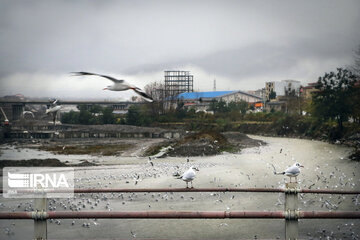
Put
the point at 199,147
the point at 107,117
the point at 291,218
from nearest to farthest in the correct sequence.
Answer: the point at 291,218 < the point at 199,147 < the point at 107,117

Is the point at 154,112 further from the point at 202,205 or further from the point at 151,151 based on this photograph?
the point at 202,205

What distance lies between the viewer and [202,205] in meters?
11.7

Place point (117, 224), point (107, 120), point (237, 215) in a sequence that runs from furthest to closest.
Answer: point (107, 120) < point (117, 224) < point (237, 215)

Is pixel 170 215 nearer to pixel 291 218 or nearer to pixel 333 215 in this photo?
pixel 291 218

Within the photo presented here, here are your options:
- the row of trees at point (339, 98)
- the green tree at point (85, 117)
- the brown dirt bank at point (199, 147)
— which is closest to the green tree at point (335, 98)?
the row of trees at point (339, 98)

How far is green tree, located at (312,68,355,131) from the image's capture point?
34906 mm

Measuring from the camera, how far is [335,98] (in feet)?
117

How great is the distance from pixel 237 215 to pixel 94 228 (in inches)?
272

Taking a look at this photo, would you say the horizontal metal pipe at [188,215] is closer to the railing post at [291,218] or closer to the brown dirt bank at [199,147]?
the railing post at [291,218]

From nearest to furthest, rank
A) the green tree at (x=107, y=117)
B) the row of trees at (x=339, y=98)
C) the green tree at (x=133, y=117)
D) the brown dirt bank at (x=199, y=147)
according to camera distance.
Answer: the brown dirt bank at (x=199, y=147), the row of trees at (x=339, y=98), the green tree at (x=133, y=117), the green tree at (x=107, y=117)

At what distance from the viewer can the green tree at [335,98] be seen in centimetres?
3491

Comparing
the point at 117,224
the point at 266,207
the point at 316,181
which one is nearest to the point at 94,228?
the point at 117,224

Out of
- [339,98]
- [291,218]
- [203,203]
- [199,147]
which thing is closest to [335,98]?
[339,98]

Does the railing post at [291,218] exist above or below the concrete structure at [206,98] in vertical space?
below
